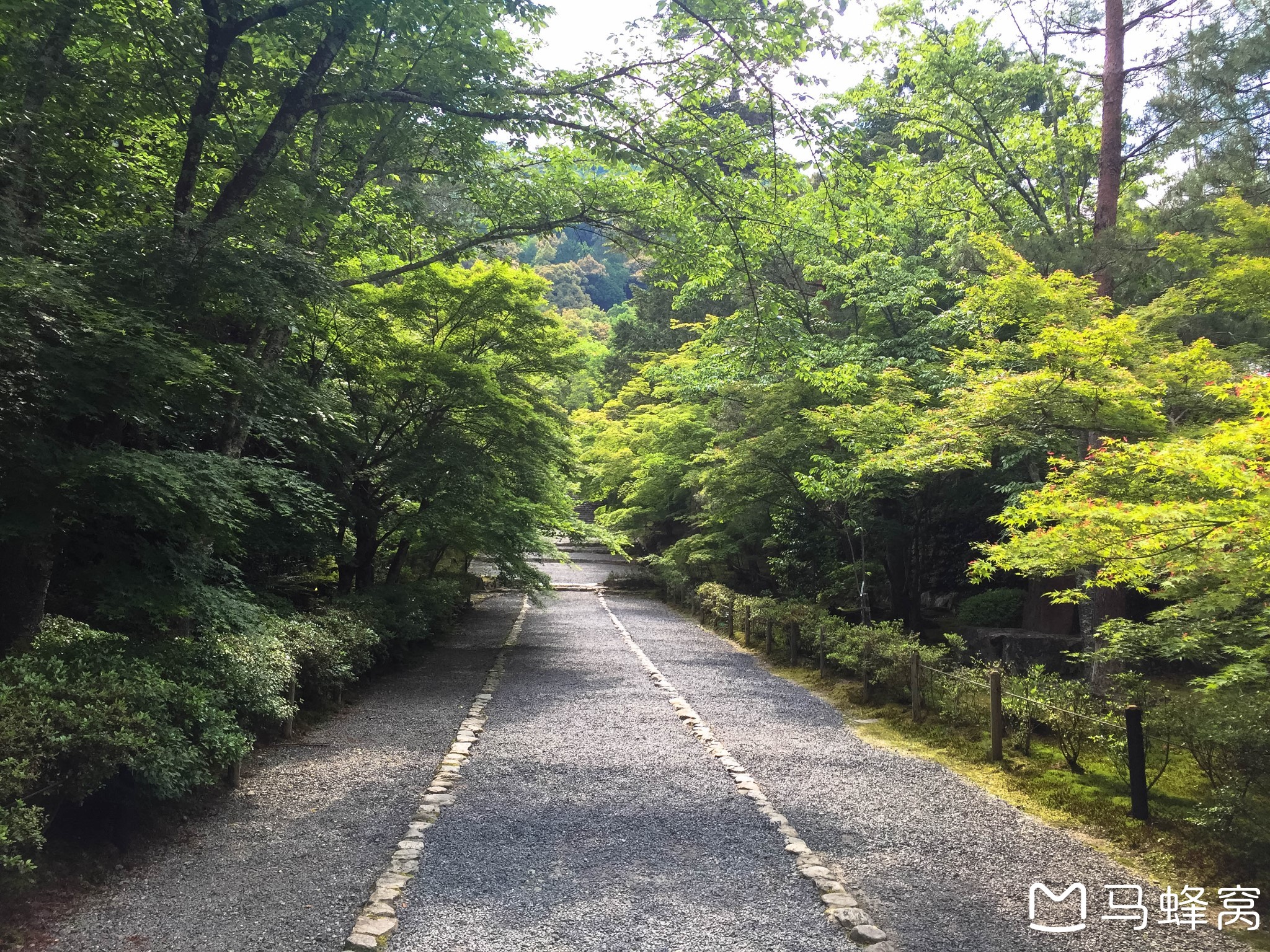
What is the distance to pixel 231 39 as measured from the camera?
514 centimetres

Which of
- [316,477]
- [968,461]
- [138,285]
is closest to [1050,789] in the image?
[968,461]

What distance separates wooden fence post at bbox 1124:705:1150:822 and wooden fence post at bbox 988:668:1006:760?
1445 millimetres

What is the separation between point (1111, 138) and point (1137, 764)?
7.12m

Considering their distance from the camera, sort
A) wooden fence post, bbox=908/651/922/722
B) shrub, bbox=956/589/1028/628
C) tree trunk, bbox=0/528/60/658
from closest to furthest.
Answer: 1. tree trunk, bbox=0/528/60/658
2. wooden fence post, bbox=908/651/922/722
3. shrub, bbox=956/589/1028/628

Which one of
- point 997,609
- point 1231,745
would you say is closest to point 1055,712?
point 1231,745

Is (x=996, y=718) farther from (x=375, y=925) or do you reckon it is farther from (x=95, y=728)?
(x=95, y=728)

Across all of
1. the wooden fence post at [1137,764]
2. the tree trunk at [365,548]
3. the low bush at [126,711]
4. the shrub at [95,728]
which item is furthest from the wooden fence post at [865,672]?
the tree trunk at [365,548]

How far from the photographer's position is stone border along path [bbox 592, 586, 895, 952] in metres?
3.41

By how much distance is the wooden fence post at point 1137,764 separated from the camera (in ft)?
16.2

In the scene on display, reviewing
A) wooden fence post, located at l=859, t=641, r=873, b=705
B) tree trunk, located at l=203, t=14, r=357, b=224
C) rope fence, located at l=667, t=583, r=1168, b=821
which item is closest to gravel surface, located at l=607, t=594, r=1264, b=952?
rope fence, located at l=667, t=583, r=1168, b=821

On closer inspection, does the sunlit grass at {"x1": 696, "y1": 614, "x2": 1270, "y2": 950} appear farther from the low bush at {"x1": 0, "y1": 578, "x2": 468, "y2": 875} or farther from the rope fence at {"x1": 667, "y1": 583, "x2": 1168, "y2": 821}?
the low bush at {"x1": 0, "y1": 578, "x2": 468, "y2": 875}

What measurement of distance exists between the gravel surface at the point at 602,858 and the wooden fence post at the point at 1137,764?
2.51 metres
